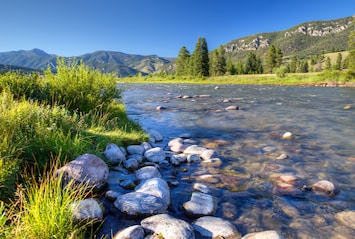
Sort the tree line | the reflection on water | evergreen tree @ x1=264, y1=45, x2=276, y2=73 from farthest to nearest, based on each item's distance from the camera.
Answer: evergreen tree @ x1=264, y1=45, x2=276, y2=73 < the tree line < the reflection on water

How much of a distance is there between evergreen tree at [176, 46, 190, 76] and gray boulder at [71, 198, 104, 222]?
77.8 meters

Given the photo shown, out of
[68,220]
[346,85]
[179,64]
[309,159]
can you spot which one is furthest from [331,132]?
[179,64]

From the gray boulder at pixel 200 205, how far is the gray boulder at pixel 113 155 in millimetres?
2110

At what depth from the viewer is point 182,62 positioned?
83500 mm

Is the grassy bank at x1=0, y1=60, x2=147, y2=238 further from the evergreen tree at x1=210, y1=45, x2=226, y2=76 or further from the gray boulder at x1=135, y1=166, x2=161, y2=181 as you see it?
the evergreen tree at x1=210, y1=45, x2=226, y2=76

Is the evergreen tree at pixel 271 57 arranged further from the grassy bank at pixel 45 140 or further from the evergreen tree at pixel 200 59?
the grassy bank at pixel 45 140

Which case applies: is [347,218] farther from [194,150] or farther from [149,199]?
[194,150]

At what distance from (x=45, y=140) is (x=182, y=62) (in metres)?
81.5

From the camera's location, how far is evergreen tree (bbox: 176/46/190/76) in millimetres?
80475

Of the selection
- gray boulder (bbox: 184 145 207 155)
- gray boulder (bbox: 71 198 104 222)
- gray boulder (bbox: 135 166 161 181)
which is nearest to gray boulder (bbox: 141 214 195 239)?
gray boulder (bbox: 71 198 104 222)

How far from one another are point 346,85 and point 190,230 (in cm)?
3956

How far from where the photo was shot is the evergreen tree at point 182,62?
80.5 meters

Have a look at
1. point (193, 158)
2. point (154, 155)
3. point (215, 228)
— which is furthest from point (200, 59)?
point (215, 228)

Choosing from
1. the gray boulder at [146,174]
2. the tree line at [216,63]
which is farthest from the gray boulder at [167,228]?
the tree line at [216,63]
